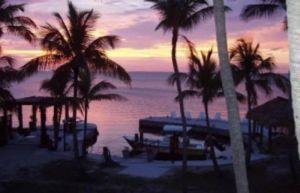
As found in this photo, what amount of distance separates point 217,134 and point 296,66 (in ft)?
177

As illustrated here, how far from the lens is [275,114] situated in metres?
25.2

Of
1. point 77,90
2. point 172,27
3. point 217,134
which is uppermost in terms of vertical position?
point 172,27

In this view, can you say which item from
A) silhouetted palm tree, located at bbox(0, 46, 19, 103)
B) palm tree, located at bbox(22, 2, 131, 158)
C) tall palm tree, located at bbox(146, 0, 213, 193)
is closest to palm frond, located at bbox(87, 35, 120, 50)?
palm tree, located at bbox(22, 2, 131, 158)

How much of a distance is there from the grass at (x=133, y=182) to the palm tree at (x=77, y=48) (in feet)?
9.13

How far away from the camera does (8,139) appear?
3725 cm

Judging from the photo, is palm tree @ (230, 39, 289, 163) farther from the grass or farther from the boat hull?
the boat hull

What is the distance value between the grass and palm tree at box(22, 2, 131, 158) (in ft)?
9.13

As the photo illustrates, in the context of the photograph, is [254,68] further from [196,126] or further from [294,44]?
[196,126]

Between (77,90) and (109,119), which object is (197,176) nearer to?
(77,90)

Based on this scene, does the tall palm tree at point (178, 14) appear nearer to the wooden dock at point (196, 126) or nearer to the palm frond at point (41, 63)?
the palm frond at point (41, 63)

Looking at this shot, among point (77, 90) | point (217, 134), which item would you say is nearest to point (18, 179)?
point (77, 90)

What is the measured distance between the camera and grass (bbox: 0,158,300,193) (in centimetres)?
2280

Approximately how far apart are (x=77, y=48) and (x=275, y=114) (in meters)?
9.46

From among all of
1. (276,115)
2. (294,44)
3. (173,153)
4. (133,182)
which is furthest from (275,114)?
(294,44)
